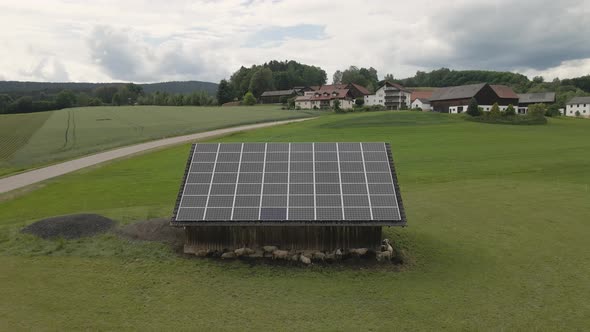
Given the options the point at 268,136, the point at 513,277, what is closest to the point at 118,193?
the point at 513,277

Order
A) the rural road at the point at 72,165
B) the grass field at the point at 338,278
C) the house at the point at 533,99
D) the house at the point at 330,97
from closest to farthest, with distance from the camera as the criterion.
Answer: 1. the grass field at the point at 338,278
2. the rural road at the point at 72,165
3. the house at the point at 533,99
4. the house at the point at 330,97

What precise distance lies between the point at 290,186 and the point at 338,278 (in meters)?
4.98

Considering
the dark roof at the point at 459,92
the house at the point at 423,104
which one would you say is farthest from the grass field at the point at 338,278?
the house at the point at 423,104

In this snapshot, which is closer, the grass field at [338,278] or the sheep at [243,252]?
the grass field at [338,278]

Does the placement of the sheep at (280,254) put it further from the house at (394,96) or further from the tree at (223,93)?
the tree at (223,93)

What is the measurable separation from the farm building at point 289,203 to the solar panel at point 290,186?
0.14ft

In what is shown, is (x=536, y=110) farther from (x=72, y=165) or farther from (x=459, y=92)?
(x=72, y=165)

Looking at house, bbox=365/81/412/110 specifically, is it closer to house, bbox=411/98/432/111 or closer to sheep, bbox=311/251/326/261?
house, bbox=411/98/432/111

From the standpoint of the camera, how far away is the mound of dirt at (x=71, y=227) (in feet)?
66.7

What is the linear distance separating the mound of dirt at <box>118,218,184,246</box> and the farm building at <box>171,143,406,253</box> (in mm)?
1637

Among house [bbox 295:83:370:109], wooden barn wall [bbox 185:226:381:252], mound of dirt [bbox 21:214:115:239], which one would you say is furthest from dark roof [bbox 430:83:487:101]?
mound of dirt [bbox 21:214:115:239]

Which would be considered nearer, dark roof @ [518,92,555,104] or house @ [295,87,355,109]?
dark roof @ [518,92,555,104]

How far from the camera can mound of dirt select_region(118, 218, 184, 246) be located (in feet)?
66.0

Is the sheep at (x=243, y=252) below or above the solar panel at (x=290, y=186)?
below
